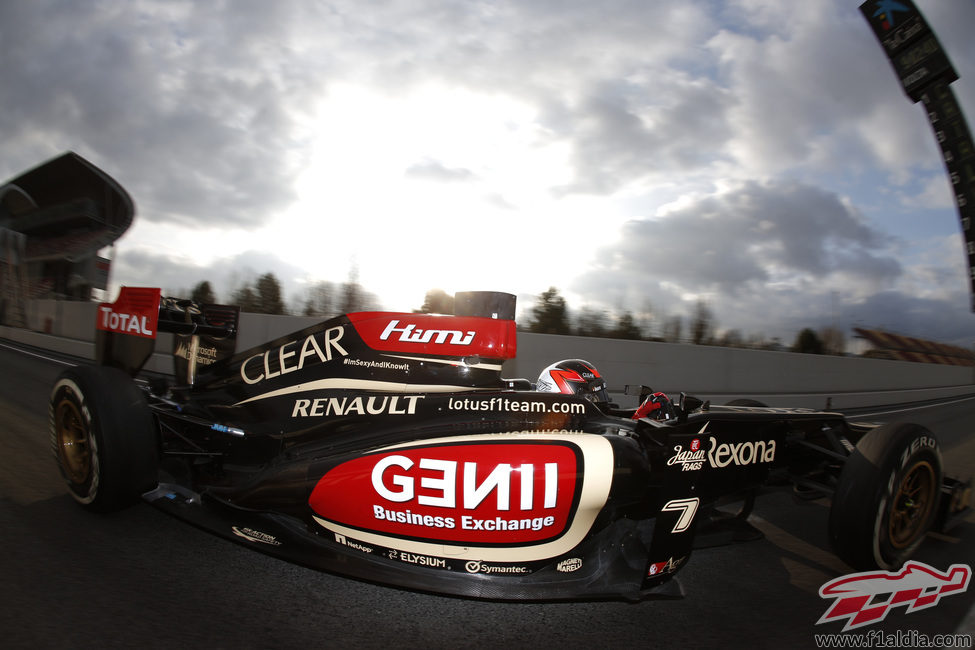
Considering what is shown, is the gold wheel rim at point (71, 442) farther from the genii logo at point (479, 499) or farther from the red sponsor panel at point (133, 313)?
the genii logo at point (479, 499)

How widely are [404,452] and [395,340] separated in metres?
0.83

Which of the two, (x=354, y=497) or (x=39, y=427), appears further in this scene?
(x=39, y=427)

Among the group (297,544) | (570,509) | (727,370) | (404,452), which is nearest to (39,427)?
(297,544)

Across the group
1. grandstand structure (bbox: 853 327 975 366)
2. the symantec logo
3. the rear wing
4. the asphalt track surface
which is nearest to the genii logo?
the asphalt track surface

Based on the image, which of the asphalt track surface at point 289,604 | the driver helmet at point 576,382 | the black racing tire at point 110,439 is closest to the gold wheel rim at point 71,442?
the black racing tire at point 110,439

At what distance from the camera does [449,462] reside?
232 centimetres

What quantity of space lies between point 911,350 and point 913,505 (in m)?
36.7

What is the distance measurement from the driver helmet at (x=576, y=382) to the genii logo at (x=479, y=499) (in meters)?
1.47

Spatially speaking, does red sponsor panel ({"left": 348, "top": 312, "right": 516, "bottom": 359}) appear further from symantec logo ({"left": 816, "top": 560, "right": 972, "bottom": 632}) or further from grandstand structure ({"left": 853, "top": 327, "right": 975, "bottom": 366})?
grandstand structure ({"left": 853, "top": 327, "right": 975, "bottom": 366})

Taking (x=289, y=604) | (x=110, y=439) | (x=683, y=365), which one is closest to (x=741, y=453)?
(x=289, y=604)

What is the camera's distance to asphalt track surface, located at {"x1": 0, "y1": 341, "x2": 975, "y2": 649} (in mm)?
1935

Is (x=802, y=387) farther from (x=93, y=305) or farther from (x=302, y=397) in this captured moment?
(x=93, y=305)

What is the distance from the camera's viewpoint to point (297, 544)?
234 centimetres

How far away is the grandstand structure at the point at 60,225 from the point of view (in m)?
32.3
